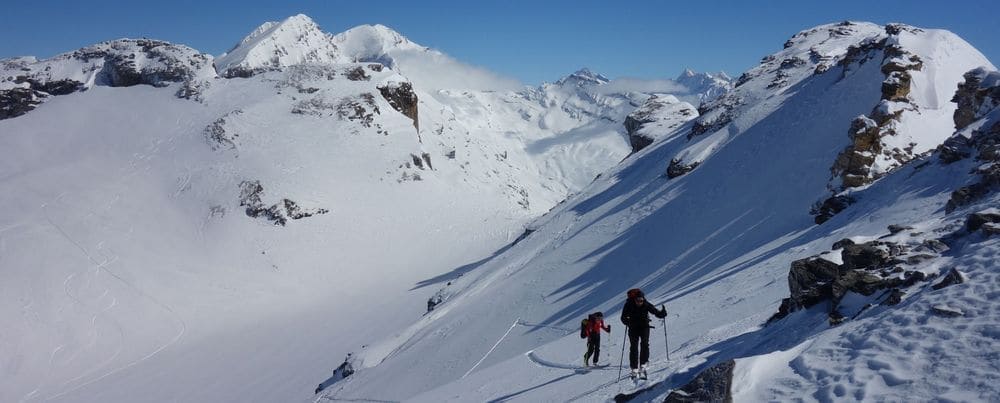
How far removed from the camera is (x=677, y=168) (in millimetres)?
39594

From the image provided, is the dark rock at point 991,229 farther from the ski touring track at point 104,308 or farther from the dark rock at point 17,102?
the dark rock at point 17,102

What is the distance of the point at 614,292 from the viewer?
26094mm

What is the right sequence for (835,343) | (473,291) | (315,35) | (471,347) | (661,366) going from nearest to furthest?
(835,343)
(661,366)
(471,347)
(473,291)
(315,35)

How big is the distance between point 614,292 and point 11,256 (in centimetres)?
5054

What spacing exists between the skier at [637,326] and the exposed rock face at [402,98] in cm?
7791

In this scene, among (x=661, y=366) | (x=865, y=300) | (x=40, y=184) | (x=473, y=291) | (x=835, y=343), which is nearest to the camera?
(x=835, y=343)

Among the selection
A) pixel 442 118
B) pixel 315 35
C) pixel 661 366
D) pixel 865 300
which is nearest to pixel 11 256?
pixel 661 366

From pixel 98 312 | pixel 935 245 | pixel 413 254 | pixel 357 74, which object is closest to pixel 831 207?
pixel 935 245

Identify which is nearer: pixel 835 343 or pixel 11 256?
pixel 835 343

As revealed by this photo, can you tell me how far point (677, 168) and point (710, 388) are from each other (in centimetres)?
3360

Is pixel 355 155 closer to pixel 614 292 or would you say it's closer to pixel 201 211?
pixel 201 211

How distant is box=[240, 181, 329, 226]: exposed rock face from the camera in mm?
63500

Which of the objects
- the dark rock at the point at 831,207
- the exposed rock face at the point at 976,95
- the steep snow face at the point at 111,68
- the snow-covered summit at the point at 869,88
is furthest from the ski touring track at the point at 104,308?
the exposed rock face at the point at 976,95

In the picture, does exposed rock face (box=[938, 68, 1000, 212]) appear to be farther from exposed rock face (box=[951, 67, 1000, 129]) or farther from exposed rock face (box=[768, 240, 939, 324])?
exposed rock face (box=[768, 240, 939, 324])
